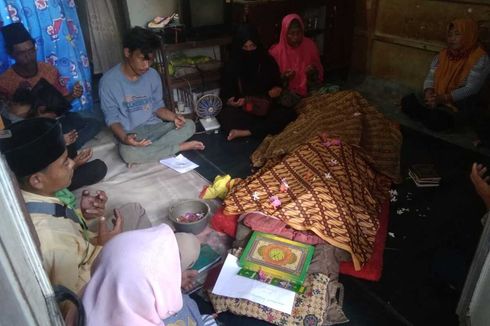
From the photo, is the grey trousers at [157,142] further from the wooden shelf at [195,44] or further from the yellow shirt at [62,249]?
the yellow shirt at [62,249]

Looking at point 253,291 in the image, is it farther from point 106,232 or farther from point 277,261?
point 106,232

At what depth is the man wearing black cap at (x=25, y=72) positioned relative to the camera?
99.0 inches

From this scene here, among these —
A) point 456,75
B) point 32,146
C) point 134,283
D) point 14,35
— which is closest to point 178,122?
point 14,35

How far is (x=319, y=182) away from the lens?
1956mm

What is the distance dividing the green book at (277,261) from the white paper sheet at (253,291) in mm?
25

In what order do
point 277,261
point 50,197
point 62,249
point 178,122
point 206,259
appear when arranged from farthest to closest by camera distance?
point 178,122 → point 206,259 → point 277,261 → point 50,197 → point 62,249

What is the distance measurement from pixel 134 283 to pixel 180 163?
1689 millimetres

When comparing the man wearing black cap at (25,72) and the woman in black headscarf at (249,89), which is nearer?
the man wearing black cap at (25,72)

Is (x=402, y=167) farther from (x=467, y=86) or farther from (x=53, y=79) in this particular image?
(x=53, y=79)

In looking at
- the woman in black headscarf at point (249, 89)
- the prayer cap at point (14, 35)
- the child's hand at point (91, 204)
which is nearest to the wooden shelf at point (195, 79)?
the woman in black headscarf at point (249, 89)

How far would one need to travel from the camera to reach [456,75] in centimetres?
314

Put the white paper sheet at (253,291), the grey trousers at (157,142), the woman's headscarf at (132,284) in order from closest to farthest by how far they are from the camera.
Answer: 1. the woman's headscarf at (132,284)
2. the white paper sheet at (253,291)
3. the grey trousers at (157,142)

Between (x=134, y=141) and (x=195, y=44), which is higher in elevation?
(x=195, y=44)

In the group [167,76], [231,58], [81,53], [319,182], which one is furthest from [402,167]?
[81,53]
